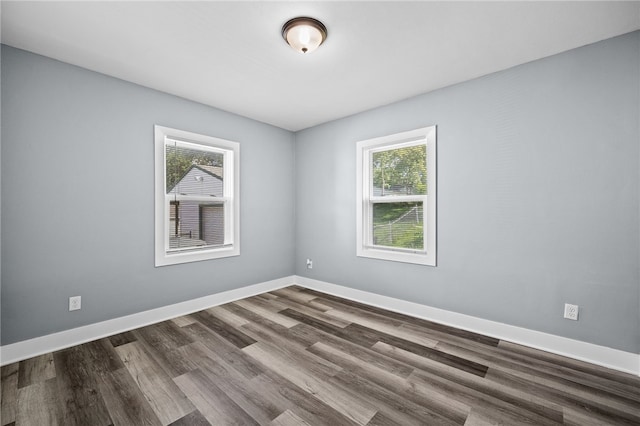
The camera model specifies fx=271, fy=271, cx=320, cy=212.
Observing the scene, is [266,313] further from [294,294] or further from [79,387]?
[79,387]

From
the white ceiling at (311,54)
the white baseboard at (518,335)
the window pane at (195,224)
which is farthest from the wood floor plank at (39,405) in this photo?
the white baseboard at (518,335)

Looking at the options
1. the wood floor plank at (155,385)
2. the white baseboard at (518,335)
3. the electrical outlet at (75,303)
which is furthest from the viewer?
the electrical outlet at (75,303)

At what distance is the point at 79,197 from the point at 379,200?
325cm

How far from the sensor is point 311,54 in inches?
94.2

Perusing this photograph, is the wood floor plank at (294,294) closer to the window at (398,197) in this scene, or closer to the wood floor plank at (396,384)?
the window at (398,197)

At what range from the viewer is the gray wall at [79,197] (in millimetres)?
2246

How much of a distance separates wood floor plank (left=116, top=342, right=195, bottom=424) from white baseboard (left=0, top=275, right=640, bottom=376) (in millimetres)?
421

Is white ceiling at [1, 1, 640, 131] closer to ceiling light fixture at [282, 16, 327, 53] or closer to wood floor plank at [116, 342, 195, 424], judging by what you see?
ceiling light fixture at [282, 16, 327, 53]

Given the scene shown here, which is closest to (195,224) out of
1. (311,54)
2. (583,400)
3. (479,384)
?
(311,54)

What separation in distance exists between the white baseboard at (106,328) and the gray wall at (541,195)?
7.20 ft

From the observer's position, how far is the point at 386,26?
6.65 feet

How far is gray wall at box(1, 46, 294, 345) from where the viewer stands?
2.25 meters

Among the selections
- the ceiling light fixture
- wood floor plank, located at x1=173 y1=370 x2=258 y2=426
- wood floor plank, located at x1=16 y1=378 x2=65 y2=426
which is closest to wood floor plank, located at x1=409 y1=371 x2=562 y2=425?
wood floor plank, located at x1=173 y1=370 x2=258 y2=426

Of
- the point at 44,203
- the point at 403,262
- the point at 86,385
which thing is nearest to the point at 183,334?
the point at 86,385
